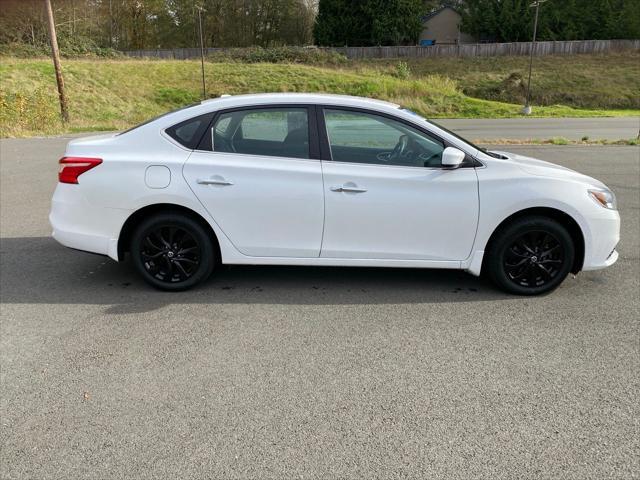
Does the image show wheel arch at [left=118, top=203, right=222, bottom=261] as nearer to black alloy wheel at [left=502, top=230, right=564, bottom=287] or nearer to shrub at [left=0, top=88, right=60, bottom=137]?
black alloy wheel at [left=502, top=230, right=564, bottom=287]

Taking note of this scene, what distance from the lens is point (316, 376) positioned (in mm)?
3242

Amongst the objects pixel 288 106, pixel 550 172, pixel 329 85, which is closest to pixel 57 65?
pixel 329 85

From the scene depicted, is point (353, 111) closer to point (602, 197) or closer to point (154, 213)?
point (154, 213)

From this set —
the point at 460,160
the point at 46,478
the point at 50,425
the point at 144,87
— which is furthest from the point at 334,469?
the point at 144,87

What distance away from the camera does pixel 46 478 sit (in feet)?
7.85

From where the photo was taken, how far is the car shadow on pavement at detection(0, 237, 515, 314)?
441cm

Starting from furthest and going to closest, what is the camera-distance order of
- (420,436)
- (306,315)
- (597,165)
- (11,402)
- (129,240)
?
(597,165), (129,240), (306,315), (11,402), (420,436)

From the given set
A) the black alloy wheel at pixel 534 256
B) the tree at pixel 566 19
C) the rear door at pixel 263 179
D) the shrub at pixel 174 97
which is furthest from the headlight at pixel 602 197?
the tree at pixel 566 19

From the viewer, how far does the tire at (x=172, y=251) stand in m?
4.40

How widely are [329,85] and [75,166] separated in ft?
126

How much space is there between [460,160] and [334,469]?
106 inches

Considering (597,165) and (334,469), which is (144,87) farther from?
(334,469)

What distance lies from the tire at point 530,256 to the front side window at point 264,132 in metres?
1.78

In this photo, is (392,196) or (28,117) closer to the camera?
(392,196)
